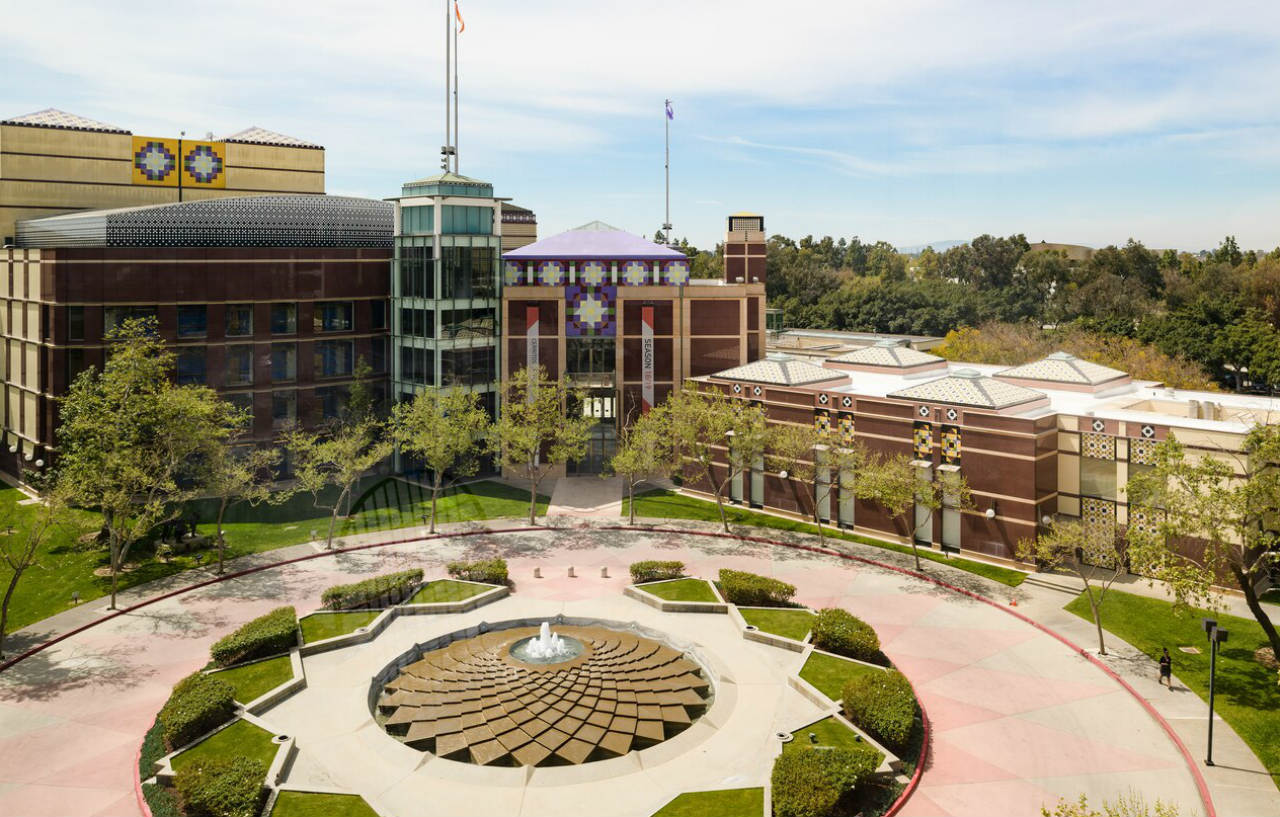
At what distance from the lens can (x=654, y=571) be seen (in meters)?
45.6

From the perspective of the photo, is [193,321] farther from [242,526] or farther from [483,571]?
[483,571]

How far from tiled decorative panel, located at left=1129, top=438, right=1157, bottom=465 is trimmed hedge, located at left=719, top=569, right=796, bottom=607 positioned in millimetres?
Answer: 19007

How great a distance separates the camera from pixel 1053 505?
48.4m

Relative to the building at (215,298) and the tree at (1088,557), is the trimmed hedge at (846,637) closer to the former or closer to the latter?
the tree at (1088,557)

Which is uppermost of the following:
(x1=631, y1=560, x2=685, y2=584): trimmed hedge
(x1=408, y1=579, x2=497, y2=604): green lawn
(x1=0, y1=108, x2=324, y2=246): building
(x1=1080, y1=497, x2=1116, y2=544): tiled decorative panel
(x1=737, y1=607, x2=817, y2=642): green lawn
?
(x1=0, y1=108, x2=324, y2=246): building

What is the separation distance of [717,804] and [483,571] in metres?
Answer: 21.5

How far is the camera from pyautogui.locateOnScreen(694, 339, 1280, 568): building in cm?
4647

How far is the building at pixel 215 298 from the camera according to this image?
57.3m

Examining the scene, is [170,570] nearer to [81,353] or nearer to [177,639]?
[177,639]

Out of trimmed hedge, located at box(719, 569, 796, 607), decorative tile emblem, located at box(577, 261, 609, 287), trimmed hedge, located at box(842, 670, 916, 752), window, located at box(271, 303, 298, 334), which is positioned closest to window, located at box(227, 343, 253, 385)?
window, located at box(271, 303, 298, 334)

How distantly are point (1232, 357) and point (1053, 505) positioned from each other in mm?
53960

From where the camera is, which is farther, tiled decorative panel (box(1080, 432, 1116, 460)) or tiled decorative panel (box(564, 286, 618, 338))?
tiled decorative panel (box(564, 286, 618, 338))

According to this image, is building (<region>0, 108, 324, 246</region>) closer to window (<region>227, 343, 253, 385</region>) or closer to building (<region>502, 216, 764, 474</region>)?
window (<region>227, 343, 253, 385</region>)

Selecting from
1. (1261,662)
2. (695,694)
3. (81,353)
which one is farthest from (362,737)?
(81,353)
